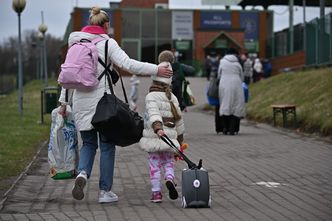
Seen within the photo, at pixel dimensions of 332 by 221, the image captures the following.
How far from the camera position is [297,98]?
2097 centimetres

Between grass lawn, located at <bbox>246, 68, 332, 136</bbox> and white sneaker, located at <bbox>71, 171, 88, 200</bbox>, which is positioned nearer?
white sneaker, located at <bbox>71, 171, 88, 200</bbox>

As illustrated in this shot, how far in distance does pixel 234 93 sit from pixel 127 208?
9395mm

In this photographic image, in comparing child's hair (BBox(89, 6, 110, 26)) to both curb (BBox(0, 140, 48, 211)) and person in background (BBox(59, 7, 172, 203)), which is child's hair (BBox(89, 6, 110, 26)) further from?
curb (BBox(0, 140, 48, 211))

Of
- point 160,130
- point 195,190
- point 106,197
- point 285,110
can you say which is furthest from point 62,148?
point 285,110

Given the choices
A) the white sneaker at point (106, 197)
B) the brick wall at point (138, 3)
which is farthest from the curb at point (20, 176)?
the brick wall at point (138, 3)

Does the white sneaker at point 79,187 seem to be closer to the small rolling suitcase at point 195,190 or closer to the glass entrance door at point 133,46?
the small rolling suitcase at point 195,190

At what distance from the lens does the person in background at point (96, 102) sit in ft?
27.2

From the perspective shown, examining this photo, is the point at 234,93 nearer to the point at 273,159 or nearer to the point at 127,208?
the point at 273,159

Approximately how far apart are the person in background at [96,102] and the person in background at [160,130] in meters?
0.26

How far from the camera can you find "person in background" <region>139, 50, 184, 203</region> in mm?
8430

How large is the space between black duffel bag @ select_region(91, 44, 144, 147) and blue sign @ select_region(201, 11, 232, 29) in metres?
63.1

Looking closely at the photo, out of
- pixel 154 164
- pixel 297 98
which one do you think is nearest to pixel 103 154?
pixel 154 164

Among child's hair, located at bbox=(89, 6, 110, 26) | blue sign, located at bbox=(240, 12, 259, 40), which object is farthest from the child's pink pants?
blue sign, located at bbox=(240, 12, 259, 40)

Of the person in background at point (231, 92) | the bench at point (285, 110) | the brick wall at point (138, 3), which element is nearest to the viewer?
the person in background at point (231, 92)
